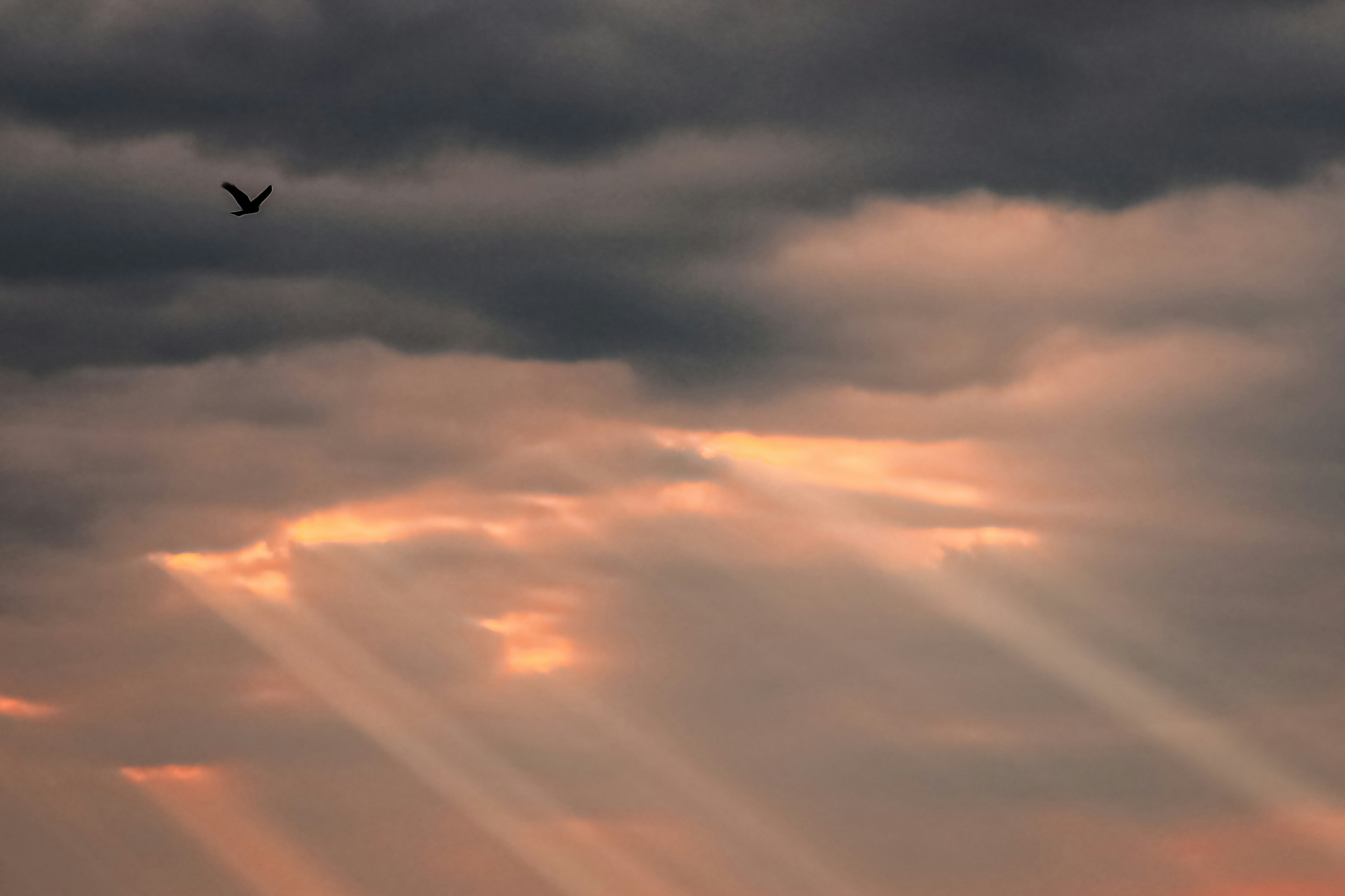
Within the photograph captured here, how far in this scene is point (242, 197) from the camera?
334 ft
